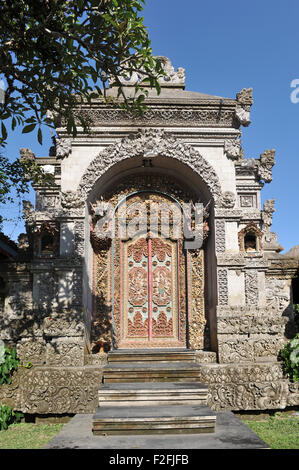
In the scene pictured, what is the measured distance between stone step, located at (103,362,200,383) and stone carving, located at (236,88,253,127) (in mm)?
4924

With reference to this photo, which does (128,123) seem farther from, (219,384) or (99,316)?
(219,384)

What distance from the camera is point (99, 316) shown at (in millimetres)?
9156

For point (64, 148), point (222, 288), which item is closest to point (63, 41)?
point (64, 148)

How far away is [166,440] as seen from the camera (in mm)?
5648

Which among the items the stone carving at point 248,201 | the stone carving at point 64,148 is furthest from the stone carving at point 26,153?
the stone carving at point 248,201

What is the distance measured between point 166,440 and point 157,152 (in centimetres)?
541

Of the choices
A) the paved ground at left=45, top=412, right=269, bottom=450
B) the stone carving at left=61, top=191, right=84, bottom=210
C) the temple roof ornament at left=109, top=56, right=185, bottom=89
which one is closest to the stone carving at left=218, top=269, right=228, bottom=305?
the paved ground at left=45, top=412, right=269, bottom=450

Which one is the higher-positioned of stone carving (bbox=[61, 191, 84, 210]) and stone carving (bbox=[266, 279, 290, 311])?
stone carving (bbox=[61, 191, 84, 210])

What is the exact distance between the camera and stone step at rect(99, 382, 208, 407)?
6.80 m

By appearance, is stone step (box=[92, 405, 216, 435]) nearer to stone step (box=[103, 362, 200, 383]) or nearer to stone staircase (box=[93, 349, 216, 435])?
stone staircase (box=[93, 349, 216, 435])

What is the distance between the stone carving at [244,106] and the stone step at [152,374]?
4.92 metres

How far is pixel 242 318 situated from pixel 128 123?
4459 mm

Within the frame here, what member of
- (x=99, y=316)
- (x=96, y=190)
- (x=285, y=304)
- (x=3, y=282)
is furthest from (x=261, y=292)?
(x=3, y=282)

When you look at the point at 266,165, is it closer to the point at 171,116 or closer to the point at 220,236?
the point at 220,236
